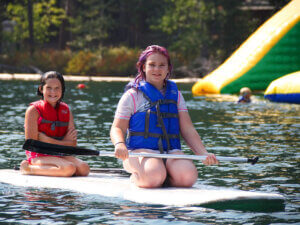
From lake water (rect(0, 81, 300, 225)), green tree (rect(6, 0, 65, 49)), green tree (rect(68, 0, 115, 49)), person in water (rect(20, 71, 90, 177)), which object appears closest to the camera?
lake water (rect(0, 81, 300, 225))

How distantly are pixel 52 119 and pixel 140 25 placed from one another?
39695mm

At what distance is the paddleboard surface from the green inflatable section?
50.5ft

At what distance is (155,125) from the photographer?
6660 mm

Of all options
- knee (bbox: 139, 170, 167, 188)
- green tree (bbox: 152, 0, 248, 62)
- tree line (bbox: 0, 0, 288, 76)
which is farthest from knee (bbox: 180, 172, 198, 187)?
green tree (bbox: 152, 0, 248, 62)

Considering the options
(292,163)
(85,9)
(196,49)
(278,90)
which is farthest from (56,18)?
(292,163)

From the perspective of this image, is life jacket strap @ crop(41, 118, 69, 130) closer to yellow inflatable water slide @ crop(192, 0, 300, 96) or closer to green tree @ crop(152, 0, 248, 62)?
yellow inflatable water slide @ crop(192, 0, 300, 96)

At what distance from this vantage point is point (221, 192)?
6.27 meters

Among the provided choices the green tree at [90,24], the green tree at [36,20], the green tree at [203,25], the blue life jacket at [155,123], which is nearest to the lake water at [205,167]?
the blue life jacket at [155,123]

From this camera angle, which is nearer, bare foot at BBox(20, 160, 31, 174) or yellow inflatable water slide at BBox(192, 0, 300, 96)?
bare foot at BBox(20, 160, 31, 174)

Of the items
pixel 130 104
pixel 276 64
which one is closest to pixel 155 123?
pixel 130 104

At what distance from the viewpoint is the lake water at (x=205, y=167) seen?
19.4 ft

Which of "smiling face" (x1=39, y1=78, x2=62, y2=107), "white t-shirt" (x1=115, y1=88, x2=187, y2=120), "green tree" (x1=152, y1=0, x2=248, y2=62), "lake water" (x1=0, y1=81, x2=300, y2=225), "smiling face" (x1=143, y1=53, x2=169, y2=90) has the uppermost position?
"green tree" (x1=152, y1=0, x2=248, y2=62)

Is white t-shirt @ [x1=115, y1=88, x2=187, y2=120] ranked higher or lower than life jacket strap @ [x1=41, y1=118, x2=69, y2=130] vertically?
higher

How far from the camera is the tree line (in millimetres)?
38719
